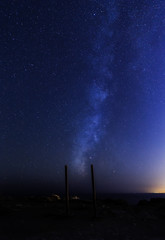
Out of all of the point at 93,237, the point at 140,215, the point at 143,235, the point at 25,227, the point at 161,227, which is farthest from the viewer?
the point at 140,215

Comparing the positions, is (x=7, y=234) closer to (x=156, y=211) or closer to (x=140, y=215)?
(x=140, y=215)

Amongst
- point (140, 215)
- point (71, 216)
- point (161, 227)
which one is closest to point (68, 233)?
point (71, 216)

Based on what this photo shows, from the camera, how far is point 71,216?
15719 millimetres

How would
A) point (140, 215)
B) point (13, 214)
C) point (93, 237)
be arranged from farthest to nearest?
1. point (140, 215)
2. point (13, 214)
3. point (93, 237)

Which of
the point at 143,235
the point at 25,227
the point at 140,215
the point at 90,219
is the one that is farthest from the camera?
the point at 140,215

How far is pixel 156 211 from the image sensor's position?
1938cm

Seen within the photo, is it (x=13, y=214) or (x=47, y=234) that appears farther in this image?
(x=13, y=214)

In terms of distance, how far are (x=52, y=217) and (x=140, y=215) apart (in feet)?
25.8

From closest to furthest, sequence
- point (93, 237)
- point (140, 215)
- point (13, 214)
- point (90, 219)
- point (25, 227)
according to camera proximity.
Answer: point (93, 237)
point (25, 227)
point (90, 219)
point (13, 214)
point (140, 215)

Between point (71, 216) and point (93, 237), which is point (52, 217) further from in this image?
point (93, 237)

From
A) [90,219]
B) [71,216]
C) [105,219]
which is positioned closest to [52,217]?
[71,216]

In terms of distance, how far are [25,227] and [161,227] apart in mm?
9373

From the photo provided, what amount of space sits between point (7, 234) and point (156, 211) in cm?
1453

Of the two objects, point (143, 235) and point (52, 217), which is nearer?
point (143, 235)
